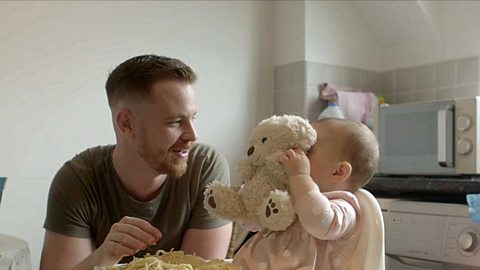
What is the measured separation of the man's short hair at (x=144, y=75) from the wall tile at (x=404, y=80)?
1572 millimetres

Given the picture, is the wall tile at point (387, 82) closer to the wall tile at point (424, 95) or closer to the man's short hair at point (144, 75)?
the wall tile at point (424, 95)

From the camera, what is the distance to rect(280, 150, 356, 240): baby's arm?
99 centimetres

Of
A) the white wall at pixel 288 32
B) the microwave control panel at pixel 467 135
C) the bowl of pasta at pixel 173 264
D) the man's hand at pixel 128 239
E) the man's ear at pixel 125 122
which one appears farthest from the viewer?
the white wall at pixel 288 32

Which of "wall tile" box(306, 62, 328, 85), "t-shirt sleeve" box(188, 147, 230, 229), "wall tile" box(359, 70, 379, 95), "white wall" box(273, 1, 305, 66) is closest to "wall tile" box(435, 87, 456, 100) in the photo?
"wall tile" box(359, 70, 379, 95)

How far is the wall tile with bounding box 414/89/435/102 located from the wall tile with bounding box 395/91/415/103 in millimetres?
26

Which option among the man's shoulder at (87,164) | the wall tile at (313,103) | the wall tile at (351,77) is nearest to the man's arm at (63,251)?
the man's shoulder at (87,164)

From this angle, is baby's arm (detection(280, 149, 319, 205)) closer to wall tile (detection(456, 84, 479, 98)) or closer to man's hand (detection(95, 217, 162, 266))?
man's hand (detection(95, 217, 162, 266))

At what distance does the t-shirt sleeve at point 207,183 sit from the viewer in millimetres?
1633

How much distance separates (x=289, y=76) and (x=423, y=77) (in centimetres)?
63

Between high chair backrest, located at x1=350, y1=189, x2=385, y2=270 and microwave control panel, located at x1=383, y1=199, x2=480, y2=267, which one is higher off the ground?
high chair backrest, located at x1=350, y1=189, x2=385, y2=270

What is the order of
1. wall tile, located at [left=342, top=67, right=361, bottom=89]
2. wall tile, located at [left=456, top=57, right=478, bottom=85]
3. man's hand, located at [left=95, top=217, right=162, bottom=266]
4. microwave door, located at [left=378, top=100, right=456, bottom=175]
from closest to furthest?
man's hand, located at [left=95, top=217, right=162, bottom=266], microwave door, located at [left=378, top=100, right=456, bottom=175], wall tile, located at [left=456, top=57, right=478, bottom=85], wall tile, located at [left=342, top=67, right=361, bottom=89]

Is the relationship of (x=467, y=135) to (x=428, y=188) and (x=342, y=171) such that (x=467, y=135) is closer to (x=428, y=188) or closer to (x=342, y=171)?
(x=428, y=188)

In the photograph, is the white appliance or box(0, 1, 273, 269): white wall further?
box(0, 1, 273, 269): white wall

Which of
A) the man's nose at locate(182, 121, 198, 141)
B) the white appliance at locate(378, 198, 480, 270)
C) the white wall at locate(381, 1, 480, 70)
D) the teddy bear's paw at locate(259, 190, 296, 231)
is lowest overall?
the white appliance at locate(378, 198, 480, 270)
